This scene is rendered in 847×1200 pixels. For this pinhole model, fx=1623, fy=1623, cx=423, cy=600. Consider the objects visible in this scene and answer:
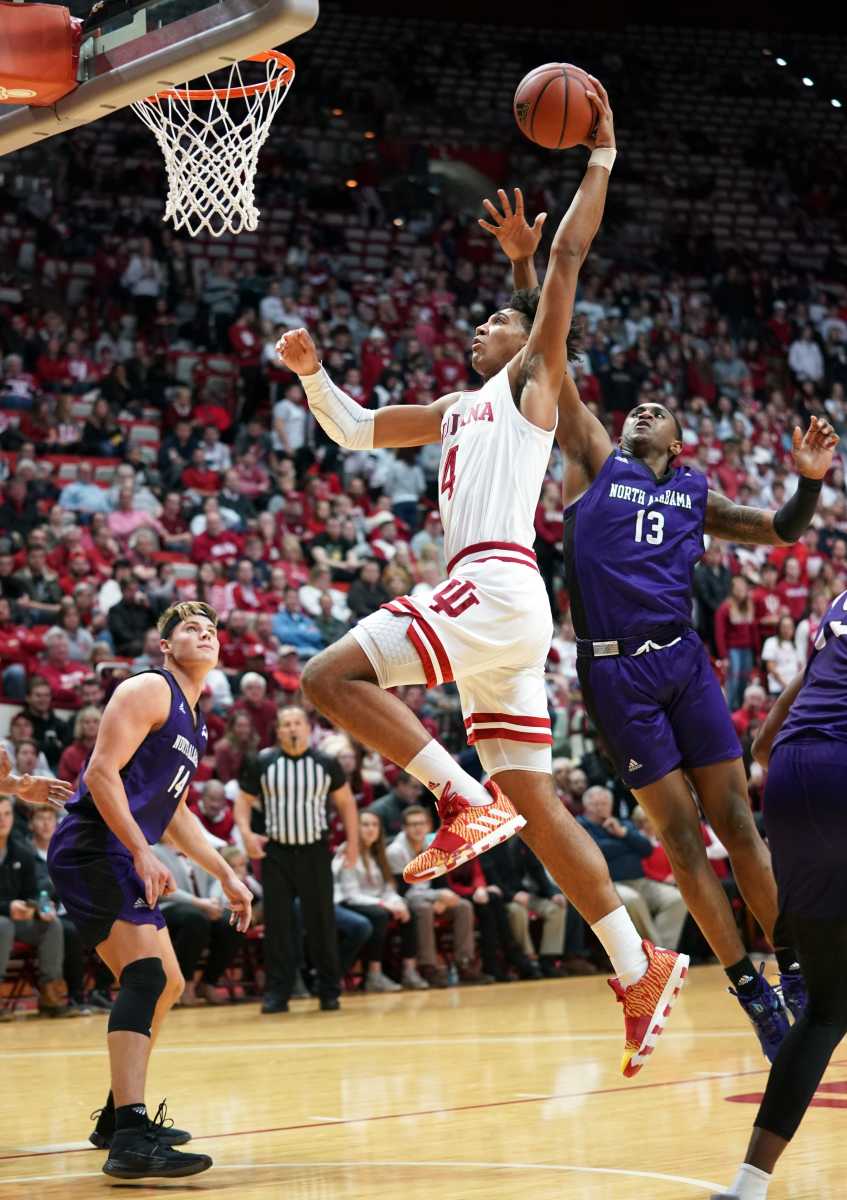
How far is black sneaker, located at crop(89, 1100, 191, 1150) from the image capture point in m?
5.65

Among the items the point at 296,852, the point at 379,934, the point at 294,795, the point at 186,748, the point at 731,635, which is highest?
the point at 186,748

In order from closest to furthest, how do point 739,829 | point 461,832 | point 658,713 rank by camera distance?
point 461,832 → point 739,829 → point 658,713

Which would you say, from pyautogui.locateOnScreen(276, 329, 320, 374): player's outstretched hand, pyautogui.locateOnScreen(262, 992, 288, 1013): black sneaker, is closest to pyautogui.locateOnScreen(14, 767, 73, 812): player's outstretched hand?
pyautogui.locateOnScreen(276, 329, 320, 374): player's outstretched hand

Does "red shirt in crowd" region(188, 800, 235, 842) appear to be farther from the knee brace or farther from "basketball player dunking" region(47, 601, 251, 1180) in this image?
the knee brace

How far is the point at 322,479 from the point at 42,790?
1087cm

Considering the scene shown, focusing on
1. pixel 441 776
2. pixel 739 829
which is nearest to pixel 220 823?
pixel 739 829

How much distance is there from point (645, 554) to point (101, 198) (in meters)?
15.1

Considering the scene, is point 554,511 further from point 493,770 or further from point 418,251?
point 493,770

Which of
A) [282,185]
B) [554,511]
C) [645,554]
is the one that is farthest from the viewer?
[282,185]

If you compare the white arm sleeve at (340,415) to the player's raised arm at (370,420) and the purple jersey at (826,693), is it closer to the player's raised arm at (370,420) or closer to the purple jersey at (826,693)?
the player's raised arm at (370,420)

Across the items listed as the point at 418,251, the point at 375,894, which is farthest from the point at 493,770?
the point at 418,251

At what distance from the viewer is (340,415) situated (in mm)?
5973

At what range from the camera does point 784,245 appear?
25.4 meters

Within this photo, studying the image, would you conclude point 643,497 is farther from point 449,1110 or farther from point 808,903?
point 449,1110
